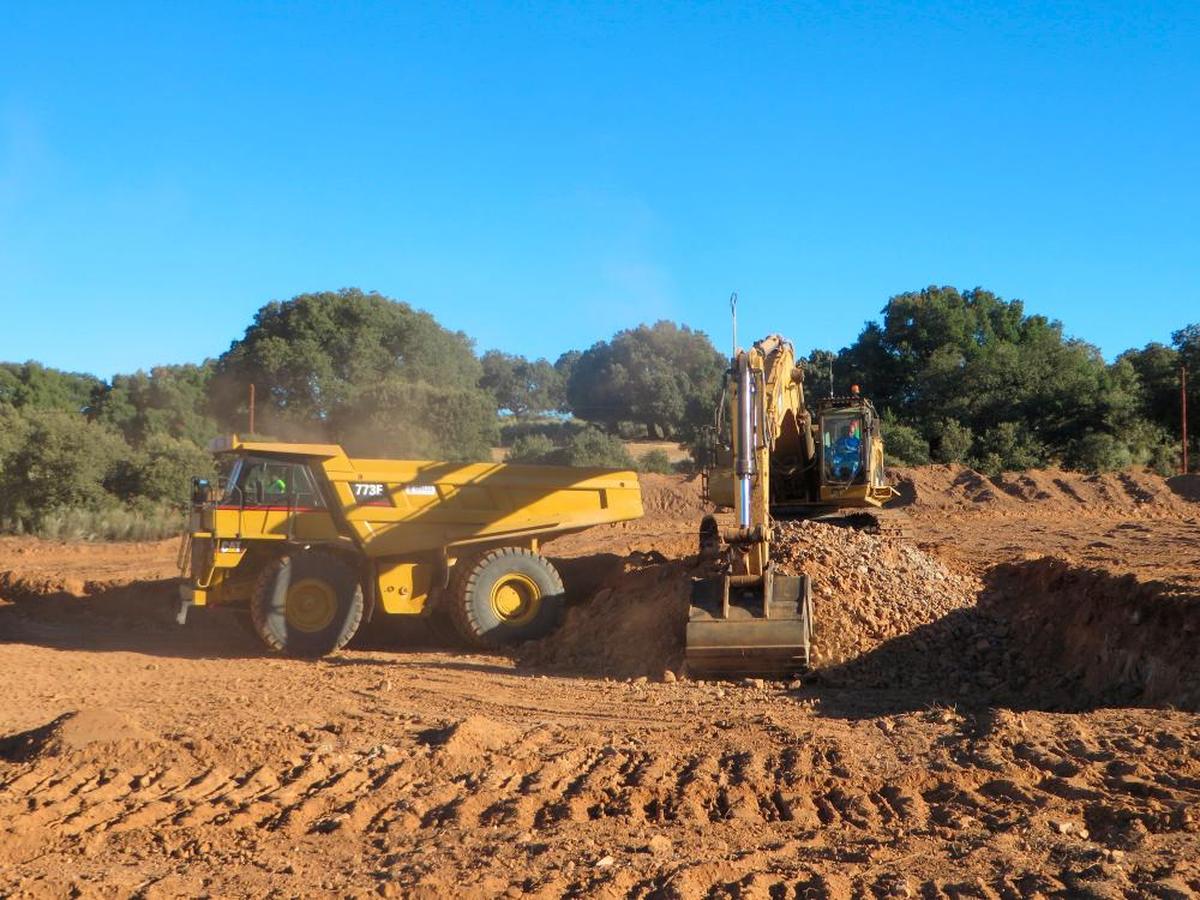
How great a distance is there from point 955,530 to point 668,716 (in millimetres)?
13536

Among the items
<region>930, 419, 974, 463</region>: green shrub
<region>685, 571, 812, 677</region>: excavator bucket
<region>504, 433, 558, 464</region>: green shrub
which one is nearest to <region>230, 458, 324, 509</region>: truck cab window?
<region>685, 571, 812, 677</region>: excavator bucket

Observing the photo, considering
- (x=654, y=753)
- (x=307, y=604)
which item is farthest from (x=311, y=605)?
(x=654, y=753)

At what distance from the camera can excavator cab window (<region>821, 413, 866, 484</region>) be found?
1375 cm

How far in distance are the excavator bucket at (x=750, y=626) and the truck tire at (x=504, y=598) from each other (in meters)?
2.99

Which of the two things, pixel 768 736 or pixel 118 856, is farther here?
pixel 768 736

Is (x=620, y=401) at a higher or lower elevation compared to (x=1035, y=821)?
higher

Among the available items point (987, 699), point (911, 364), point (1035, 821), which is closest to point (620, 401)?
point (911, 364)

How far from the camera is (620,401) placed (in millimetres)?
51188

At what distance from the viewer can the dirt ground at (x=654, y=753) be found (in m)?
5.26

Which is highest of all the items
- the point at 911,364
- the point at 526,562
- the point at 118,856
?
the point at 911,364

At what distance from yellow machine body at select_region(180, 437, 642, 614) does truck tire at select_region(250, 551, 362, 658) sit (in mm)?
331

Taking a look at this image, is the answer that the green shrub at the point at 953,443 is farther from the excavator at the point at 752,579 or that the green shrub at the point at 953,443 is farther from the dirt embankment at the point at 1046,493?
the excavator at the point at 752,579

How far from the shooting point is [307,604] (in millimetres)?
11898

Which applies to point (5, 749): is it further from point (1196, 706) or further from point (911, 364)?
point (911, 364)
